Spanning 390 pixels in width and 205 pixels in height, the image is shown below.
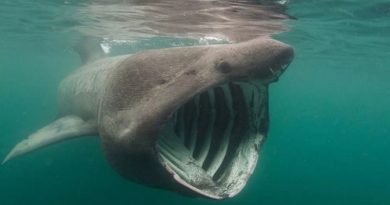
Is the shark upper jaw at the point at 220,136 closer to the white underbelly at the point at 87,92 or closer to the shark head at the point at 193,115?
the shark head at the point at 193,115


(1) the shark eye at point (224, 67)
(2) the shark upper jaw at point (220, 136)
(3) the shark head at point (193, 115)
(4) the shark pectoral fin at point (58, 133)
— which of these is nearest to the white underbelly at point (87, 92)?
(4) the shark pectoral fin at point (58, 133)

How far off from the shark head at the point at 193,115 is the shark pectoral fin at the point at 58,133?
1525 mm

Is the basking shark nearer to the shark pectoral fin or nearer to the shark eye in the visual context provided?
the shark eye

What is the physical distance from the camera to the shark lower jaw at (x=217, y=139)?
3752 mm

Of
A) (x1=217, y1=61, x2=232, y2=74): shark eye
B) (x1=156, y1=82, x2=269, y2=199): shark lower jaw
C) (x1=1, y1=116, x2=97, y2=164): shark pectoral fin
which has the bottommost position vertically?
(x1=1, y1=116, x2=97, y2=164): shark pectoral fin

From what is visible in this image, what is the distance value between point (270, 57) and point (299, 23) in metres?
11.3

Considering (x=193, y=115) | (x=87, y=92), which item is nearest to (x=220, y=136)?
(x=193, y=115)

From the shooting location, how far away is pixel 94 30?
1816cm

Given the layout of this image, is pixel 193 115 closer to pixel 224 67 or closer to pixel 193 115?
pixel 193 115

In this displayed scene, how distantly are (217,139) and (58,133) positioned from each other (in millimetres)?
3484

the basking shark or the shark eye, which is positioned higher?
the shark eye

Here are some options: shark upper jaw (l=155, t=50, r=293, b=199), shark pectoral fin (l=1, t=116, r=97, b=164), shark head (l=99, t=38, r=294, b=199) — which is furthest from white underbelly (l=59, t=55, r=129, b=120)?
shark upper jaw (l=155, t=50, r=293, b=199)

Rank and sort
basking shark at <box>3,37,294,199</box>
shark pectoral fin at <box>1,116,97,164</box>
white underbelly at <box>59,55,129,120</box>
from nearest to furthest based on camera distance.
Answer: basking shark at <box>3,37,294,199</box>, white underbelly at <box>59,55,129,120</box>, shark pectoral fin at <box>1,116,97,164</box>

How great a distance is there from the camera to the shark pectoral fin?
250 inches
